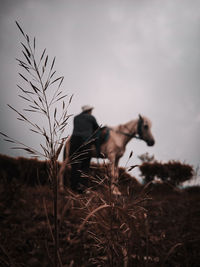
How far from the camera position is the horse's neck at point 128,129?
7.63 meters

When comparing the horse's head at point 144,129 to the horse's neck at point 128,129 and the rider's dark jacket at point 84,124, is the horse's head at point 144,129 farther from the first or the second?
the rider's dark jacket at point 84,124

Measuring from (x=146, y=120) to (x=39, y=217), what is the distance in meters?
6.65

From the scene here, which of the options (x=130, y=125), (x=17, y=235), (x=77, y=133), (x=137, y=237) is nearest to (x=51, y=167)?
(x=137, y=237)

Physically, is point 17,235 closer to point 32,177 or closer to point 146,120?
point 146,120

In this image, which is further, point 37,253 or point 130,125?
point 130,125

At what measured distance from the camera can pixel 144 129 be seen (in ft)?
25.6

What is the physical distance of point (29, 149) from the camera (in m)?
0.42

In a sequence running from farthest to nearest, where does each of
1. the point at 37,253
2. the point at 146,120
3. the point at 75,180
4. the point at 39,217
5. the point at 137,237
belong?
the point at 146,120 < the point at 75,180 < the point at 39,217 < the point at 137,237 < the point at 37,253

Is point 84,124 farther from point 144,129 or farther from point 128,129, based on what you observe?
point 144,129

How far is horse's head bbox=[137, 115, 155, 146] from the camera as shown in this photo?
25.4 ft

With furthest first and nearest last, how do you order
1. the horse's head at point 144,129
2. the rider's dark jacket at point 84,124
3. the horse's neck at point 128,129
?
1. the horse's head at point 144,129
2. the horse's neck at point 128,129
3. the rider's dark jacket at point 84,124

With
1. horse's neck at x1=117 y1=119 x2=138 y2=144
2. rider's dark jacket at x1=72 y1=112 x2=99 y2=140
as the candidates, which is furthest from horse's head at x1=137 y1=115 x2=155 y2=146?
rider's dark jacket at x1=72 y1=112 x2=99 y2=140

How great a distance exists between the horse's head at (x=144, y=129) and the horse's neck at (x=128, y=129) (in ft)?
0.64

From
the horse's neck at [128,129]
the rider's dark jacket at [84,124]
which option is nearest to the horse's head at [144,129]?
the horse's neck at [128,129]
